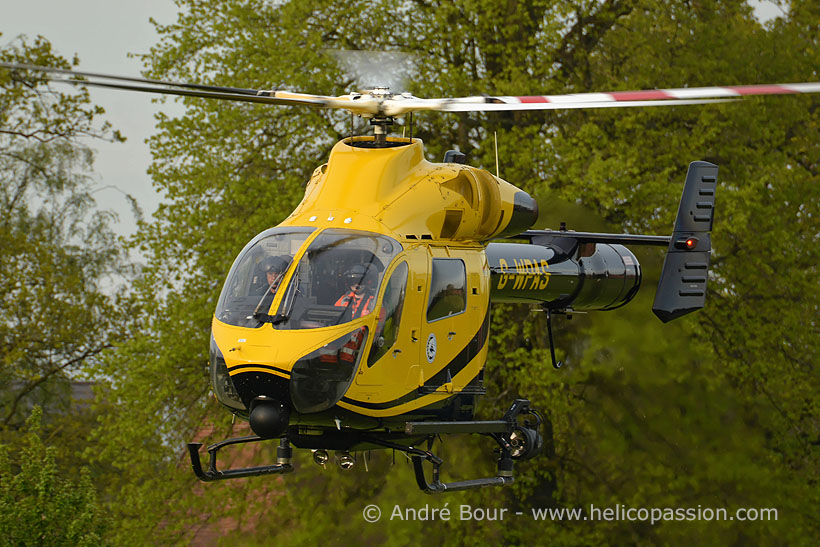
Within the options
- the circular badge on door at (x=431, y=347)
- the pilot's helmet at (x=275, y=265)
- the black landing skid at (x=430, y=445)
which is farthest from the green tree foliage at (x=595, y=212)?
the pilot's helmet at (x=275, y=265)

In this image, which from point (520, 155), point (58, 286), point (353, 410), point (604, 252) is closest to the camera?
point (353, 410)

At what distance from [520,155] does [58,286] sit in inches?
552

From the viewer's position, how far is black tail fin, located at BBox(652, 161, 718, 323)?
12211mm

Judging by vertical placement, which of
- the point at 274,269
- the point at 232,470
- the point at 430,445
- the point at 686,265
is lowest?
the point at 430,445

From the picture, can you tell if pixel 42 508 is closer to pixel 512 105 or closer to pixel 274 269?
pixel 274 269

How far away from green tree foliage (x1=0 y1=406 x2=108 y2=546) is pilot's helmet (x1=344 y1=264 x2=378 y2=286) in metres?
11.3

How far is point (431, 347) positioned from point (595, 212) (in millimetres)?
11018

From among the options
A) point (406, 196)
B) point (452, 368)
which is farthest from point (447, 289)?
point (406, 196)

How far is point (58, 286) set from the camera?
95.8 feet

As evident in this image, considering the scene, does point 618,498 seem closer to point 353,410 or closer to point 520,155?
point 520,155

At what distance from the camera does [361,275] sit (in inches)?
360

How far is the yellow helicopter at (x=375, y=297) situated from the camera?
880 centimetres

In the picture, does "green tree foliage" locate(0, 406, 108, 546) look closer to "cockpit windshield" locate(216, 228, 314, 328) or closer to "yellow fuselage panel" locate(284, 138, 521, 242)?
"yellow fuselage panel" locate(284, 138, 521, 242)

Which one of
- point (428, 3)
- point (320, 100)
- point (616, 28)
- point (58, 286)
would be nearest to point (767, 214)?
point (616, 28)
